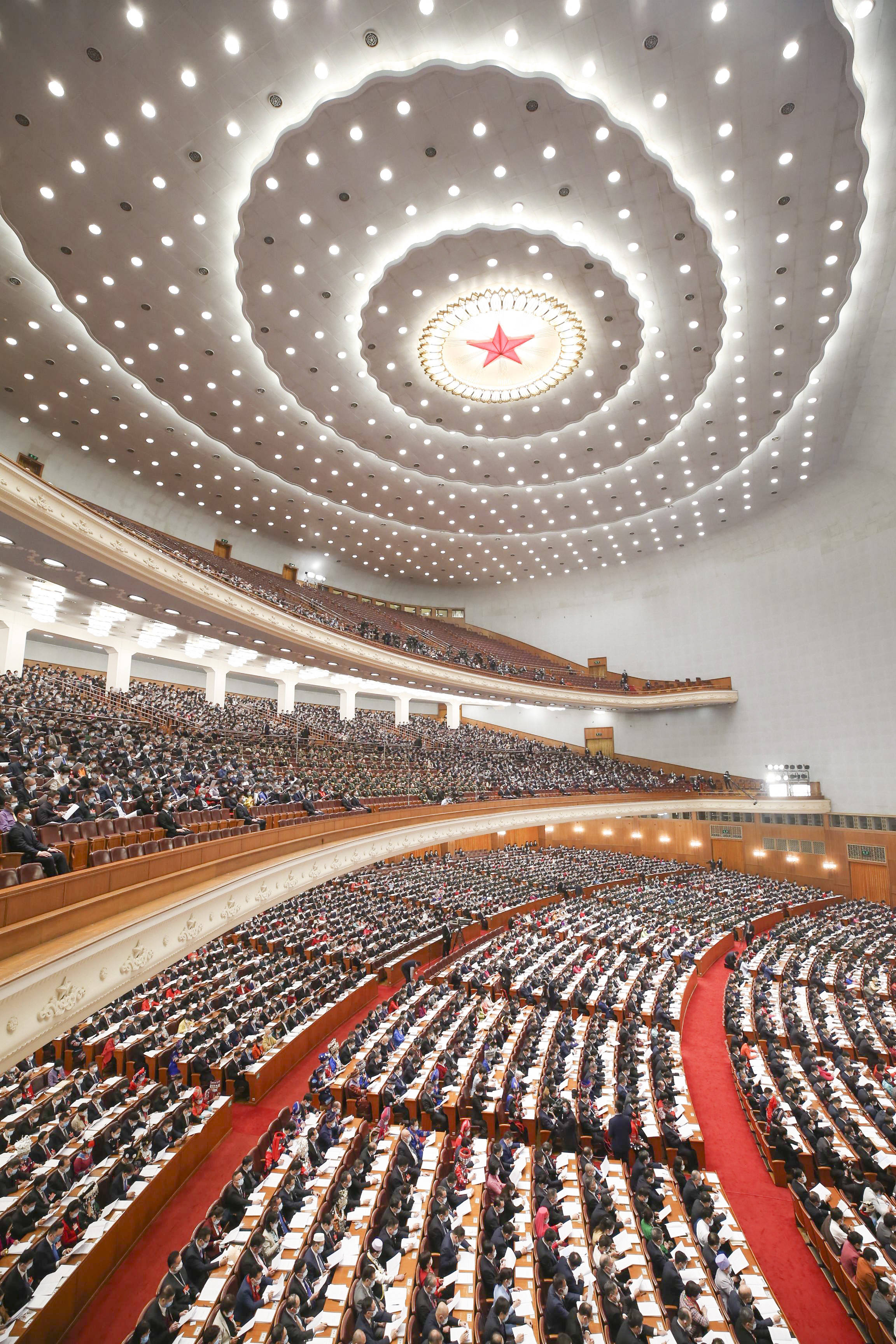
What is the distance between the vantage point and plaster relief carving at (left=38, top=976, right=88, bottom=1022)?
4.19 metres

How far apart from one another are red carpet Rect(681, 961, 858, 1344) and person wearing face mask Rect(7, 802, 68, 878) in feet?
22.5

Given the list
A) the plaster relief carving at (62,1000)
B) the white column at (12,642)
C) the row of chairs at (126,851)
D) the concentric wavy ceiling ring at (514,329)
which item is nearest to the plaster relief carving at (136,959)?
the plaster relief carving at (62,1000)

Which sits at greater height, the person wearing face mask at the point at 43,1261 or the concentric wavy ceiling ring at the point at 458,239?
the concentric wavy ceiling ring at the point at 458,239

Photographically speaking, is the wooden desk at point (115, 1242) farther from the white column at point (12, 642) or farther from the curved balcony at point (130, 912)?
the white column at point (12, 642)

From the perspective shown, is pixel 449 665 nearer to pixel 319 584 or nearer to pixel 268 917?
pixel 319 584

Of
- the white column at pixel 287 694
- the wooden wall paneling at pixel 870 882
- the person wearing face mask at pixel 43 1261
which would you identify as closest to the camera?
the person wearing face mask at pixel 43 1261

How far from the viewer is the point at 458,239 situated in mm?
10617

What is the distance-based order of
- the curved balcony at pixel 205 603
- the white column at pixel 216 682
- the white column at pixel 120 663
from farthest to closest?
the white column at pixel 216 682, the white column at pixel 120 663, the curved balcony at pixel 205 603

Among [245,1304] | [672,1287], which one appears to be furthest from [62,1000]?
[672,1287]

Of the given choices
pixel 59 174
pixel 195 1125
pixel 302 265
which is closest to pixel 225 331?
pixel 302 265

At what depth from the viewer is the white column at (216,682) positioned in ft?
65.8

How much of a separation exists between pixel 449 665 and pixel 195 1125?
56.1 feet

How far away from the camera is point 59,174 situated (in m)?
9.43

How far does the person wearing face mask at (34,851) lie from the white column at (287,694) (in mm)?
17399
